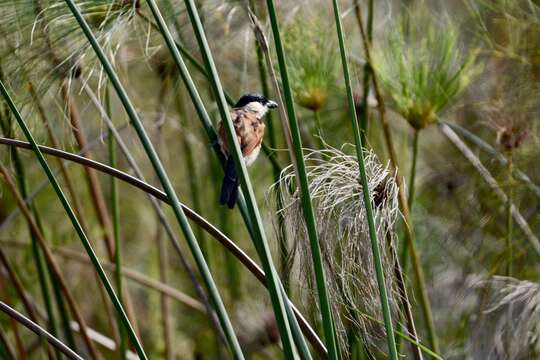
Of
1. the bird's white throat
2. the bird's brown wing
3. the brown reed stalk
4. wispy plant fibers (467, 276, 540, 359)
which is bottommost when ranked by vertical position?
wispy plant fibers (467, 276, 540, 359)

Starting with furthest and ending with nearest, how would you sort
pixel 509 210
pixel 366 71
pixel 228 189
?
1. pixel 366 71
2. pixel 509 210
3. pixel 228 189

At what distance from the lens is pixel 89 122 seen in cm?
372

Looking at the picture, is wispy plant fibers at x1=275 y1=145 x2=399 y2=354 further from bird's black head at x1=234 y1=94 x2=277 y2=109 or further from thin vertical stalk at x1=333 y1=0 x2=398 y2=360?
bird's black head at x1=234 y1=94 x2=277 y2=109

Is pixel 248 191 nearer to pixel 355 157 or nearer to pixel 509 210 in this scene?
pixel 355 157

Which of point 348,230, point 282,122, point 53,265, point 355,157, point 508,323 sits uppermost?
point 282,122

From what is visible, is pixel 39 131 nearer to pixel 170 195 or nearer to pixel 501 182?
pixel 170 195

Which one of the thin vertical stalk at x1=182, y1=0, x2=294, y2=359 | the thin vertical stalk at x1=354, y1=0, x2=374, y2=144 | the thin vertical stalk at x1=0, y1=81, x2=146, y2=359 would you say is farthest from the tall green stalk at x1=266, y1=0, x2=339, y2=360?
the thin vertical stalk at x1=354, y1=0, x2=374, y2=144

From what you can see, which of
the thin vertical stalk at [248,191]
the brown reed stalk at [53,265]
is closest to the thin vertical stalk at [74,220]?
the thin vertical stalk at [248,191]

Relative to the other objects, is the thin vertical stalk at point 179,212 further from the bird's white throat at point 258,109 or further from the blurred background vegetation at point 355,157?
the bird's white throat at point 258,109

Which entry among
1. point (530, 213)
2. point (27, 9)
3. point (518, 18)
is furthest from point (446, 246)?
point (27, 9)

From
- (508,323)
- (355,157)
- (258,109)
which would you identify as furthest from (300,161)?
(258,109)

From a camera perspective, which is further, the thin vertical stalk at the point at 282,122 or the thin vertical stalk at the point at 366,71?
the thin vertical stalk at the point at 366,71

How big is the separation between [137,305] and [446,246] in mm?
3136

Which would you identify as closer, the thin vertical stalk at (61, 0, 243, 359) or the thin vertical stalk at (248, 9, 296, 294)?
the thin vertical stalk at (61, 0, 243, 359)
